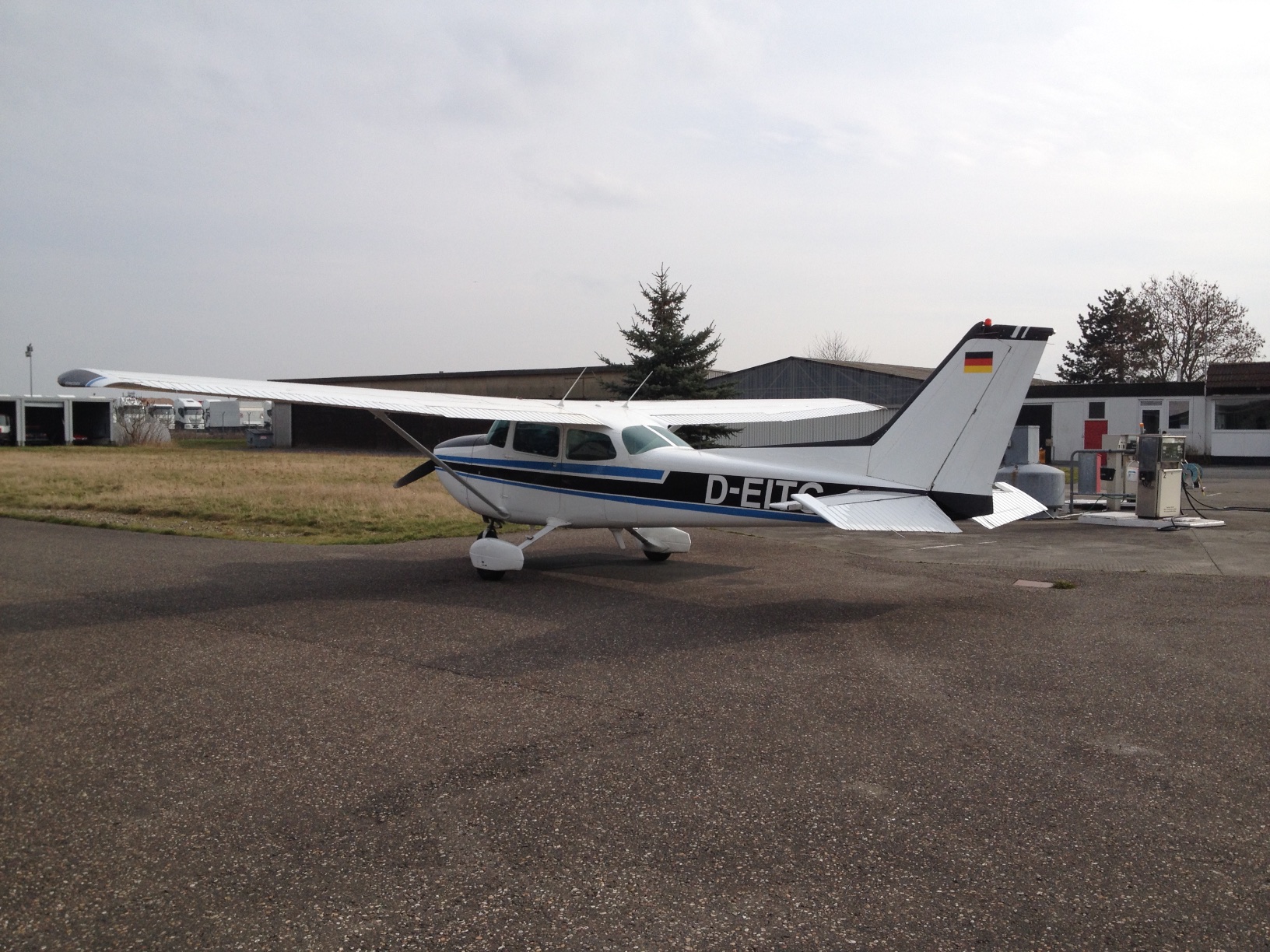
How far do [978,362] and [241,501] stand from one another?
15418 mm

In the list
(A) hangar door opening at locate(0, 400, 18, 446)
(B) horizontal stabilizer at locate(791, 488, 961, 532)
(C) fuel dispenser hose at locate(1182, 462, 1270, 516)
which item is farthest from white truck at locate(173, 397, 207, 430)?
(B) horizontal stabilizer at locate(791, 488, 961, 532)

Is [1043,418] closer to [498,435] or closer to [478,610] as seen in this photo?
[498,435]

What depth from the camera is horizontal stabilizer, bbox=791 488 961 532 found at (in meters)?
8.05

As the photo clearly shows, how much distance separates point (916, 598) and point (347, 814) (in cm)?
664

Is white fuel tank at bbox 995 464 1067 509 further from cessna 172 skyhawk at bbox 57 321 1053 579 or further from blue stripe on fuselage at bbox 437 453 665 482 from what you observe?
blue stripe on fuselage at bbox 437 453 665 482

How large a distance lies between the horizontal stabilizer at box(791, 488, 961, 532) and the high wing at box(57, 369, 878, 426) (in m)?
3.08

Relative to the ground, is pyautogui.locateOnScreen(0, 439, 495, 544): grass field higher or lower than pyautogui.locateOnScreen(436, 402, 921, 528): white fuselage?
lower

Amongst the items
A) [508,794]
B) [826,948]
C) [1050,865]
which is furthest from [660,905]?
[1050,865]

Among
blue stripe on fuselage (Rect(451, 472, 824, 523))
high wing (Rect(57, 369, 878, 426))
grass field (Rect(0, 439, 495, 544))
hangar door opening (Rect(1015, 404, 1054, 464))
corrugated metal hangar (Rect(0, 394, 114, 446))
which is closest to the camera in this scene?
high wing (Rect(57, 369, 878, 426))

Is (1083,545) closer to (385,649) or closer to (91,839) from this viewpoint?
(385,649)

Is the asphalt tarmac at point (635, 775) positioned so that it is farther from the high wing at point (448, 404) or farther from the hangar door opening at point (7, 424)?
the hangar door opening at point (7, 424)

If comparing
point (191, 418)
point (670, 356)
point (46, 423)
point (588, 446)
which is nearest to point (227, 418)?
point (191, 418)

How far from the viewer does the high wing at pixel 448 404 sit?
8656mm

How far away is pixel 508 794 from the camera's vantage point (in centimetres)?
435
